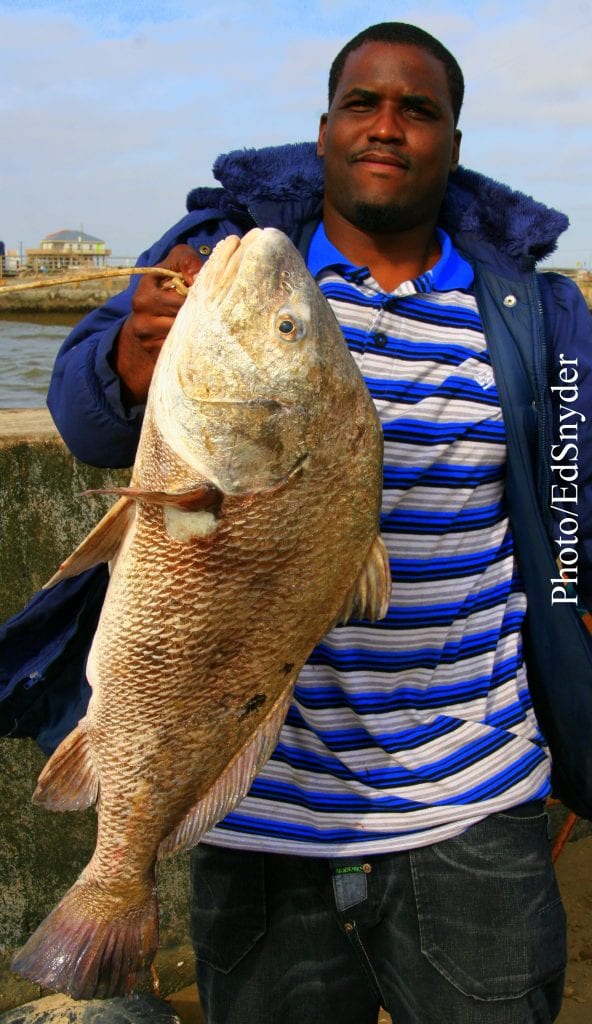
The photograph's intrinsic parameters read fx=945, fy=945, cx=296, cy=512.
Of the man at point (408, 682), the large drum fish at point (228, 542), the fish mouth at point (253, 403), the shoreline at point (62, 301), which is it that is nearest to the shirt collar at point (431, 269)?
the man at point (408, 682)

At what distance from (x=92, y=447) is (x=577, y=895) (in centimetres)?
337

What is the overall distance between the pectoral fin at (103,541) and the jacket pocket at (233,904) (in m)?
0.97

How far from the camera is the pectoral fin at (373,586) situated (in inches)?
75.5

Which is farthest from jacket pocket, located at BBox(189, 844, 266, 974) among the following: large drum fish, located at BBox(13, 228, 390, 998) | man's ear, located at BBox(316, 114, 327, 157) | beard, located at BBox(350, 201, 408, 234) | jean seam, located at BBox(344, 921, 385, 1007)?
man's ear, located at BBox(316, 114, 327, 157)

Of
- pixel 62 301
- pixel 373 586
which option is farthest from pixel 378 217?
pixel 62 301

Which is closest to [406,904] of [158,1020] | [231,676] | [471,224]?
[231,676]

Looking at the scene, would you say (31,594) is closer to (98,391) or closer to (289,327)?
(98,391)

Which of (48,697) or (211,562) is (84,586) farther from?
(211,562)

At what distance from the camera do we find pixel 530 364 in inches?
95.4

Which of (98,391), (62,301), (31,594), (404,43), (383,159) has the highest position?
(404,43)

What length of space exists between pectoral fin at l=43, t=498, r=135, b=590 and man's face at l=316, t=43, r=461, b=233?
3.45ft

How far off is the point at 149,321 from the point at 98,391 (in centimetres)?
25

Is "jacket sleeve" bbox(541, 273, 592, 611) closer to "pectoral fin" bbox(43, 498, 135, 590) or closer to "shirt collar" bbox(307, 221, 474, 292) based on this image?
"shirt collar" bbox(307, 221, 474, 292)

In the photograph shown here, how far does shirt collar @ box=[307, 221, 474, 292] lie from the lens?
2.45 m
